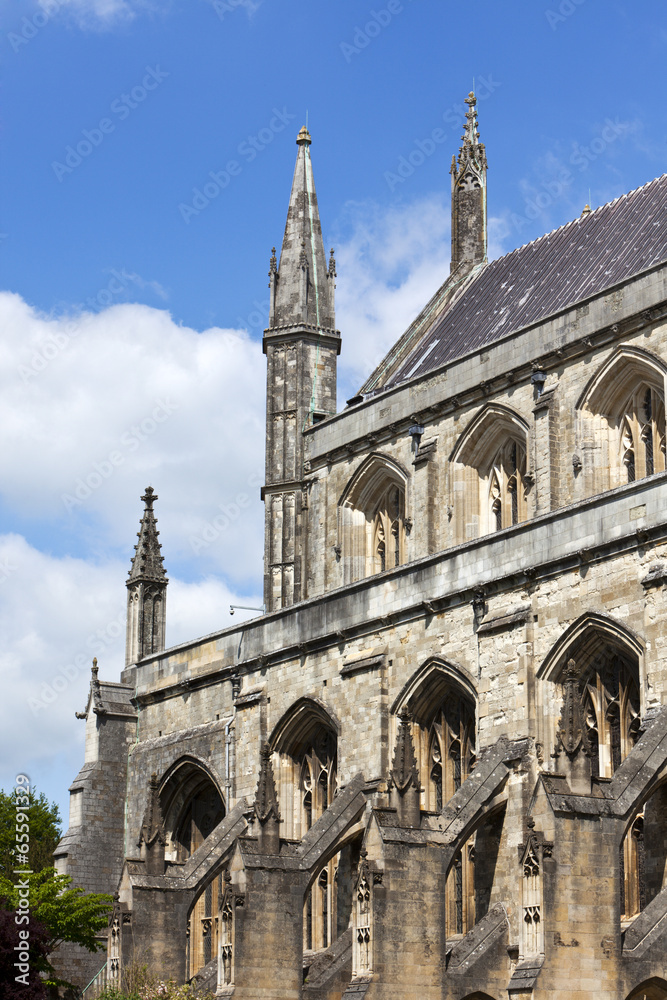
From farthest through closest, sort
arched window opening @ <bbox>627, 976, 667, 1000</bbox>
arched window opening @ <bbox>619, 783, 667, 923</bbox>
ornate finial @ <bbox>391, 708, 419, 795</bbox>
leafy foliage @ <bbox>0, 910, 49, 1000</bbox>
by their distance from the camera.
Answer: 1. leafy foliage @ <bbox>0, 910, 49, 1000</bbox>
2. ornate finial @ <bbox>391, 708, 419, 795</bbox>
3. arched window opening @ <bbox>619, 783, 667, 923</bbox>
4. arched window opening @ <bbox>627, 976, 667, 1000</bbox>

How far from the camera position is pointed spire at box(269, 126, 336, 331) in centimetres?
4416

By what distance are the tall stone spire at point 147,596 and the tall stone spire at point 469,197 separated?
10.8 m

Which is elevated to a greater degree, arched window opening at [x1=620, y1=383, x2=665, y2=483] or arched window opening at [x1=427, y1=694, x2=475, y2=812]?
arched window opening at [x1=620, y1=383, x2=665, y2=483]

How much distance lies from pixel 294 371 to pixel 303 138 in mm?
6616

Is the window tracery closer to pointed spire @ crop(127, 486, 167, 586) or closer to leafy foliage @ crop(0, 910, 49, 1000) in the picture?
leafy foliage @ crop(0, 910, 49, 1000)

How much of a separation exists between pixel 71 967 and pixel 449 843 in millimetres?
13043

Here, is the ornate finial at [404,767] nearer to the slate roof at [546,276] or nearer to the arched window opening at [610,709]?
the arched window opening at [610,709]

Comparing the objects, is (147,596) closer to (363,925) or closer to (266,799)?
(266,799)

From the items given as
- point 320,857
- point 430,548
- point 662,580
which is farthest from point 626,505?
point 430,548

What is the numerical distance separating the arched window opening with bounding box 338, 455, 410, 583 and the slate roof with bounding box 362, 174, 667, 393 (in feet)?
8.09

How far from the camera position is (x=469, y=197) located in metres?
46.1

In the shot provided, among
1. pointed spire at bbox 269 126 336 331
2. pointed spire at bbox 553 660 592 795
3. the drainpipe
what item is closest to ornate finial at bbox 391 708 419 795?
pointed spire at bbox 553 660 592 795

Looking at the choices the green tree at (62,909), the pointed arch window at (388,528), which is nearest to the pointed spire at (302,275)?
the pointed arch window at (388,528)

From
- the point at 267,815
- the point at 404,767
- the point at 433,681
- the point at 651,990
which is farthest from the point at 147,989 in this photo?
the point at 651,990
